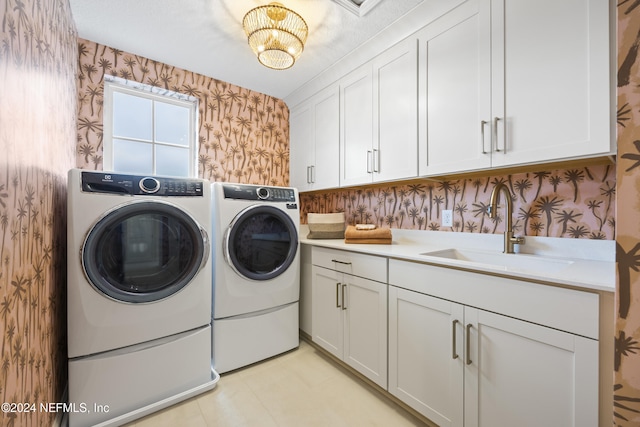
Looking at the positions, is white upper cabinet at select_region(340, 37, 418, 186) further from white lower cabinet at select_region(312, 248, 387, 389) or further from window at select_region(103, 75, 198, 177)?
window at select_region(103, 75, 198, 177)

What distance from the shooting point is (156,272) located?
1.53 m

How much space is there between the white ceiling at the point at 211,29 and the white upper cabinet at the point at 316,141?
0.30 meters

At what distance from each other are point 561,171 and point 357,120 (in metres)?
1.31

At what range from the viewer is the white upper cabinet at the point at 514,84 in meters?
1.06

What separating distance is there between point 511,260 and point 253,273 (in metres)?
1.59

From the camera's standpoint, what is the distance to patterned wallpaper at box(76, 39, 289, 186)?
200cm

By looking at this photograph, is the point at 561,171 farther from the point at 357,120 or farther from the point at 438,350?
the point at 357,120

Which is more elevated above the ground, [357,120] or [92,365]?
[357,120]

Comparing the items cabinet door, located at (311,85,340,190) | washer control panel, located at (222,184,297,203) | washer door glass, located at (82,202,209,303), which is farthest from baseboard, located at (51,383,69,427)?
cabinet door, located at (311,85,340,190)

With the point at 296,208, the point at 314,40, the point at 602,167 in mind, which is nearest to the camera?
Answer: the point at 602,167

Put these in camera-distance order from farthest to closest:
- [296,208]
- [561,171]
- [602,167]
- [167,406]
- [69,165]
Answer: [296,208], [69,165], [167,406], [561,171], [602,167]

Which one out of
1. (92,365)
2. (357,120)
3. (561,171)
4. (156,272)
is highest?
(357,120)

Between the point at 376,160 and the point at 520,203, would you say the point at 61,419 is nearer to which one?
the point at 376,160

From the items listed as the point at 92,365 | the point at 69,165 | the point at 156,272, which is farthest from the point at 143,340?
the point at 69,165
